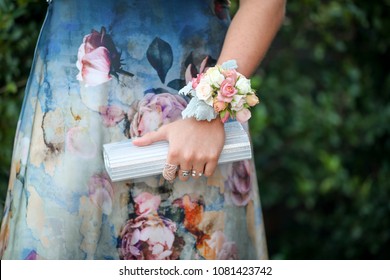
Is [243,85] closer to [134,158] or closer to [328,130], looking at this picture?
[134,158]

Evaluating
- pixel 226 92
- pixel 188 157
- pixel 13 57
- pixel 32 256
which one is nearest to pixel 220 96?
pixel 226 92

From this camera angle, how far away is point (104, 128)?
1751 millimetres

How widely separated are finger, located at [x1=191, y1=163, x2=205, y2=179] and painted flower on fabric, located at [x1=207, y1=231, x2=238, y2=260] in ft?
0.73

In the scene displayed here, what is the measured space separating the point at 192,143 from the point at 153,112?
0.57 ft

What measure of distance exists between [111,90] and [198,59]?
218 mm

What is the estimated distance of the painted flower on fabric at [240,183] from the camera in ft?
6.21

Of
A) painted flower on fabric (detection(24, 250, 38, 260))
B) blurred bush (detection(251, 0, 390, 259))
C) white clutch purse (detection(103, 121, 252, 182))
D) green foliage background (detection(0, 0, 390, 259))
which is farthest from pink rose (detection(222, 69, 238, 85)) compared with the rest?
blurred bush (detection(251, 0, 390, 259))

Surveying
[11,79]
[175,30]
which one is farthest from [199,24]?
[11,79]

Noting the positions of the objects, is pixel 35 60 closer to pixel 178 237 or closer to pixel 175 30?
pixel 175 30

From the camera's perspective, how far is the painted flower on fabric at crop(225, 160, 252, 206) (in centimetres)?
189

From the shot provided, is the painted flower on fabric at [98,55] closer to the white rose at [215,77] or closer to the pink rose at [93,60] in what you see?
the pink rose at [93,60]

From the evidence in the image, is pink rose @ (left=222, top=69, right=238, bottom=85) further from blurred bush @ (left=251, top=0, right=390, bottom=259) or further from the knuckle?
blurred bush @ (left=251, top=0, right=390, bottom=259)

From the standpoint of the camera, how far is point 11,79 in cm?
264

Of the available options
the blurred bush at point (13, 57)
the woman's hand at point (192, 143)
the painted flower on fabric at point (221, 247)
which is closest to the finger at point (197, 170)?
the woman's hand at point (192, 143)
